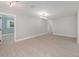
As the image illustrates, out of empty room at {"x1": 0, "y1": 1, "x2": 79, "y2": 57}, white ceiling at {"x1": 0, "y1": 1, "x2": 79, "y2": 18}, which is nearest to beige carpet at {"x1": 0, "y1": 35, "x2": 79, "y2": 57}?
empty room at {"x1": 0, "y1": 1, "x2": 79, "y2": 57}

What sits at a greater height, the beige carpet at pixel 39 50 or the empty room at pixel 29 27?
the empty room at pixel 29 27

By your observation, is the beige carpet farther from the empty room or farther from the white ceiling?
the white ceiling

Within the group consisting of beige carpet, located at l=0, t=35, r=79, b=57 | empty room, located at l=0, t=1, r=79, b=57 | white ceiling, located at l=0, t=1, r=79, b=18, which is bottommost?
beige carpet, located at l=0, t=35, r=79, b=57

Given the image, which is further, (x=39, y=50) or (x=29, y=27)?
(x=29, y=27)

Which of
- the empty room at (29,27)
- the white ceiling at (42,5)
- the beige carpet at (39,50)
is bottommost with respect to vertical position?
the beige carpet at (39,50)

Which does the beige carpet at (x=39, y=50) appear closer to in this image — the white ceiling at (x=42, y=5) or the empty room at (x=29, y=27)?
the empty room at (x=29, y=27)

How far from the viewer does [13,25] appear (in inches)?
153

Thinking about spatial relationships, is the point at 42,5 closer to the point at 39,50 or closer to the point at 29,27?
the point at 39,50

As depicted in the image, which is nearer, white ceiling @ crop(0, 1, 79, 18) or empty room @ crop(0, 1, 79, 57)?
white ceiling @ crop(0, 1, 79, 18)

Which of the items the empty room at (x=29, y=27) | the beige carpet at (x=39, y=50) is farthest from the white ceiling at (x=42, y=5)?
the beige carpet at (x=39, y=50)

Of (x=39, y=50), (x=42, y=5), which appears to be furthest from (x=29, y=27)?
(x=42, y=5)

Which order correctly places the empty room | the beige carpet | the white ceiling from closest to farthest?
the white ceiling → the beige carpet → the empty room

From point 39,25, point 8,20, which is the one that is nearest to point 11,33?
point 8,20

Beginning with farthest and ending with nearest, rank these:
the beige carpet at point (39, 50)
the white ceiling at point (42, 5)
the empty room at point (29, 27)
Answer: the empty room at point (29, 27)
the beige carpet at point (39, 50)
the white ceiling at point (42, 5)
